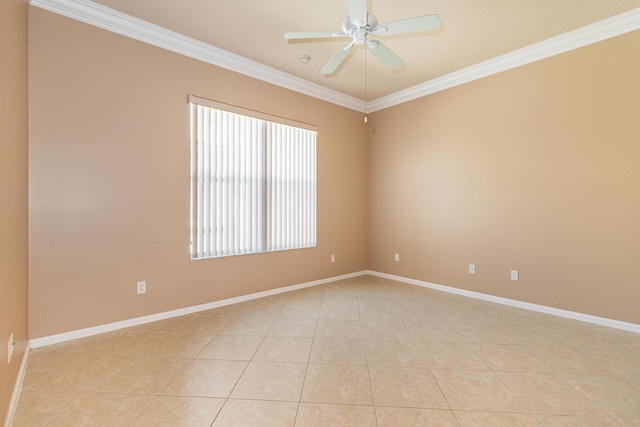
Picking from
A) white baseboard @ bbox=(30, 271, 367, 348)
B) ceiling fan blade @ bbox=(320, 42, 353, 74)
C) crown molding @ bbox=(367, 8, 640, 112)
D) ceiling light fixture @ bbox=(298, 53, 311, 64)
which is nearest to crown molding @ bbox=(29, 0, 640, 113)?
crown molding @ bbox=(367, 8, 640, 112)

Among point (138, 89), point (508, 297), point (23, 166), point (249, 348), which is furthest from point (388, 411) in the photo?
point (138, 89)

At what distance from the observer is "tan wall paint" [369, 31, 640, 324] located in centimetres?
289

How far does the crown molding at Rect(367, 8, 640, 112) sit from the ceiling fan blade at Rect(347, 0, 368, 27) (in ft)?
8.18

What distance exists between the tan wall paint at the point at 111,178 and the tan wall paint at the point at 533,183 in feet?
8.58

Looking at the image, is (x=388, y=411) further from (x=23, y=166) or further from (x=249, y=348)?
(x=23, y=166)

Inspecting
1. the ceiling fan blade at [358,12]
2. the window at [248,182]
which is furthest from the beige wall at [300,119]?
the ceiling fan blade at [358,12]

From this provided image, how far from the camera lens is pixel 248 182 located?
3760 mm

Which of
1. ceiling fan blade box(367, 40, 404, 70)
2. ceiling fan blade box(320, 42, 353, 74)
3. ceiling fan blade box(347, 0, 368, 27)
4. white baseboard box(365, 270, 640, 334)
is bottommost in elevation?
white baseboard box(365, 270, 640, 334)

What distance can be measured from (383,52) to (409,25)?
0.38 m

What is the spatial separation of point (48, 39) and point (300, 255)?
3469 millimetres

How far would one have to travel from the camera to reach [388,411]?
1705 mm

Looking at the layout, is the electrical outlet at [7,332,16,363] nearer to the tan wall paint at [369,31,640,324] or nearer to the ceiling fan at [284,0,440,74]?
the ceiling fan at [284,0,440,74]

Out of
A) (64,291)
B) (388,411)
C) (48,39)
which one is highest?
(48,39)

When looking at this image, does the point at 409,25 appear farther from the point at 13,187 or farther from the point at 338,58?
the point at 13,187
